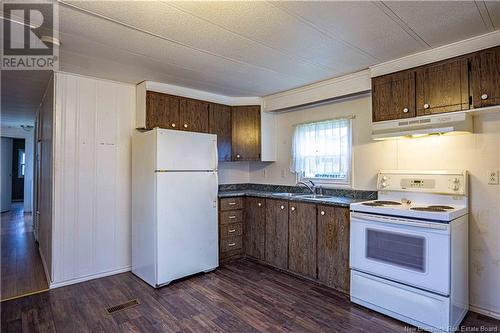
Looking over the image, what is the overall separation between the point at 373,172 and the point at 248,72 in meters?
1.85

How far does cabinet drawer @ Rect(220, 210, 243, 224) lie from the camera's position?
152 inches

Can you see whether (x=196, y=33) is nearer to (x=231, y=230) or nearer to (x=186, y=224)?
(x=186, y=224)

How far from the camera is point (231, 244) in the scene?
3945 mm

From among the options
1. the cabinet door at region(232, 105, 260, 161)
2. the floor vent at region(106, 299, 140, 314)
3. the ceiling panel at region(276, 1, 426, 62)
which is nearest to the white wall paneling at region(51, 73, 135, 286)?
the floor vent at region(106, 299, 140, 314)

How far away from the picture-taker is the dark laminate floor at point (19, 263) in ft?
10.0

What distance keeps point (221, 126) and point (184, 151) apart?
41.4 inches

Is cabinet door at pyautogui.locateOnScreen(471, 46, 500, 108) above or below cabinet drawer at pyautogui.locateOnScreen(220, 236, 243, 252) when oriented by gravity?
above

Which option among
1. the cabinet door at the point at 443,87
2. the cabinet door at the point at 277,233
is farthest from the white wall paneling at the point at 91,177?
the cabinet door at the point at 443,87

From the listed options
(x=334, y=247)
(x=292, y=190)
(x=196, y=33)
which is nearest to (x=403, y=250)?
(x=334, y=247)

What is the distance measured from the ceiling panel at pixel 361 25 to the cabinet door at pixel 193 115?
218 cm

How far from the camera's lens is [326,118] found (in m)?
3.78

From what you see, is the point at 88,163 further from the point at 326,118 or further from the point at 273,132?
the point at 326,118

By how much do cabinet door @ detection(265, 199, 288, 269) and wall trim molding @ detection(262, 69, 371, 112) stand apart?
140 centimetres

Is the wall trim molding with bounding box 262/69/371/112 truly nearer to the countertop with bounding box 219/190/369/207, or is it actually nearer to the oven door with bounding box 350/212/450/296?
the countertop with bounding box 219/190/369/207
